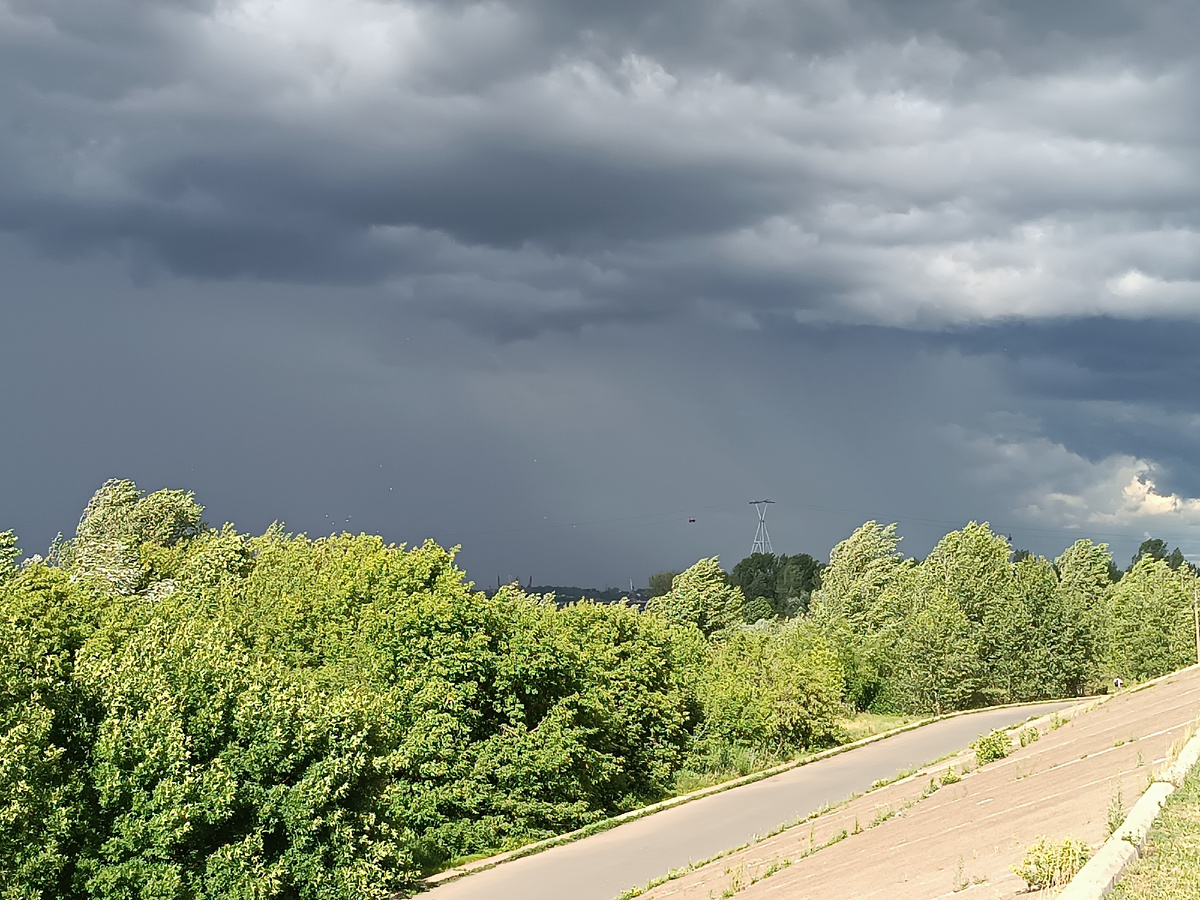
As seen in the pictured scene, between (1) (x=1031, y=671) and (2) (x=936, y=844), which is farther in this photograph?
(1) (x=1031, y=671)

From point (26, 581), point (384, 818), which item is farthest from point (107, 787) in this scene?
point (26, 581)

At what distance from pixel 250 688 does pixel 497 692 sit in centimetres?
1042

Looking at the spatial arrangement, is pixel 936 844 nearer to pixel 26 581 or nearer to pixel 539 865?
pixel 539 865

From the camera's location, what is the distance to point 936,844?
44.3 ft

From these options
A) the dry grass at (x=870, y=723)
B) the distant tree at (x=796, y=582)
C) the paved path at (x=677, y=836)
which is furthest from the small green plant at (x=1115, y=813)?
the distant tree at (x=796, y=582)

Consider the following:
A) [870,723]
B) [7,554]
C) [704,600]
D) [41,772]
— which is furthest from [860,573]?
[41,772]

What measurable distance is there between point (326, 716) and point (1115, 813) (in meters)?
16.5

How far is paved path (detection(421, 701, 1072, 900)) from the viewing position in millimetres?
25969

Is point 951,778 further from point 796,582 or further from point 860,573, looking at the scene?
point 796,582

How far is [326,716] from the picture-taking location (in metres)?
22.8

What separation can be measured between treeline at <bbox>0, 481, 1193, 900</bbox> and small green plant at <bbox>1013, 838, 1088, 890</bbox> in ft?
53.7

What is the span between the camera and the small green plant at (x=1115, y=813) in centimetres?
994

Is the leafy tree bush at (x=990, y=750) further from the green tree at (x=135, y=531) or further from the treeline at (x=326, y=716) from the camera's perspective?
the green tree at (x=135, y=531)

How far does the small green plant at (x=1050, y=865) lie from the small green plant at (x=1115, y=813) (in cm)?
137
